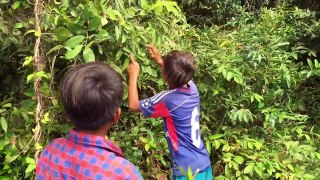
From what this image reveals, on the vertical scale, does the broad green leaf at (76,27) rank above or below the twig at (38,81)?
above

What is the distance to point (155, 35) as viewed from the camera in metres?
2.75

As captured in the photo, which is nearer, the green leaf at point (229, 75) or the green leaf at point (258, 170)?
the green leaf at point (258, 170)

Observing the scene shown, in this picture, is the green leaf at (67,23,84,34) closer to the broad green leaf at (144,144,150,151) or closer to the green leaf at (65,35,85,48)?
the green leaf at (65,35,85,48)

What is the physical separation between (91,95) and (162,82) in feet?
5.74

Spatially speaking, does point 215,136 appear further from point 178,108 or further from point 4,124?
point 4,124

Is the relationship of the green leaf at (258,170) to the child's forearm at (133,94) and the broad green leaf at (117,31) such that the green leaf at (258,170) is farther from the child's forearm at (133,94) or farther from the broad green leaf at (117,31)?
the broad green leaf at (117,31)

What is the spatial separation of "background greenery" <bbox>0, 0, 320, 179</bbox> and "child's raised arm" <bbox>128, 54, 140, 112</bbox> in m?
0.05

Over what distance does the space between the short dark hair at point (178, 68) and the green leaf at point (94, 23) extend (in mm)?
469

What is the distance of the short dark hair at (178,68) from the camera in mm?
2451

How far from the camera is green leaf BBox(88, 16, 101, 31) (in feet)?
7.37

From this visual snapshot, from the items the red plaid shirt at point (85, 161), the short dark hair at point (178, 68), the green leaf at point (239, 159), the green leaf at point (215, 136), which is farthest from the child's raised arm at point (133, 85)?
the red plaid shirt at point (85, 161)

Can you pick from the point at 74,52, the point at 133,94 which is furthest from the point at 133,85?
the point at 74,52

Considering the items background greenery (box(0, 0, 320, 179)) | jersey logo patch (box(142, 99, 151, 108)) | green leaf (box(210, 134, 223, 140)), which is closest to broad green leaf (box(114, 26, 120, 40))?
background greenery (box(0, 0, 320, 179))

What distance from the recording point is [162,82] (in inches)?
118
